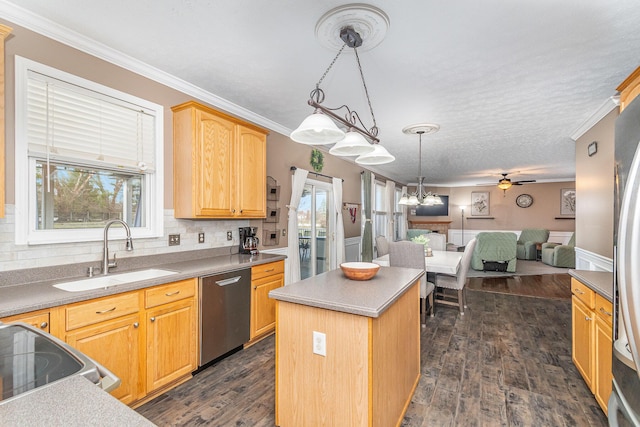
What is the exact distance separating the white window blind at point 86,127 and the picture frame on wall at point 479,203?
10505 mm

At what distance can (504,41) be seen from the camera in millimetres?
2084

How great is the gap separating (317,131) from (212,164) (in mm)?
1425

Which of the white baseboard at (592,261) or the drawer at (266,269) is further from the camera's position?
the white baseboard at (592,261)

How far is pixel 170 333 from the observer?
2238 mm

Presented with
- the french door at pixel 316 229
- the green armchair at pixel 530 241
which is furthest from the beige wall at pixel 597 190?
the green armchair at pixel 530 241

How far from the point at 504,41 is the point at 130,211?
10.1 ft

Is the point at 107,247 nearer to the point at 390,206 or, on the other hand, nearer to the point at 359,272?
the point at 359,272

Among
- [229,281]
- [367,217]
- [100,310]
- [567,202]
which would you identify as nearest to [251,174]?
[229,281]

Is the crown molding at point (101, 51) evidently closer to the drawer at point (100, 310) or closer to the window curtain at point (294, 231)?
the window curtain at point (294, 231)

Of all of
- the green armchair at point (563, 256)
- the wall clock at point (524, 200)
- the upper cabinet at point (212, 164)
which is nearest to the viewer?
the upper cabinet at point (212, 164)

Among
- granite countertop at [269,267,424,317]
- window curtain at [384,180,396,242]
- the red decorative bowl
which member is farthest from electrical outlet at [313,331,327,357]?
window curtain at [384,180,396,242]

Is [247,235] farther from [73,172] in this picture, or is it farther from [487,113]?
[487,113]

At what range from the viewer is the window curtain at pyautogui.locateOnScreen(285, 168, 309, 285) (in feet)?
13.5

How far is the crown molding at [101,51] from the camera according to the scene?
1.87 m
